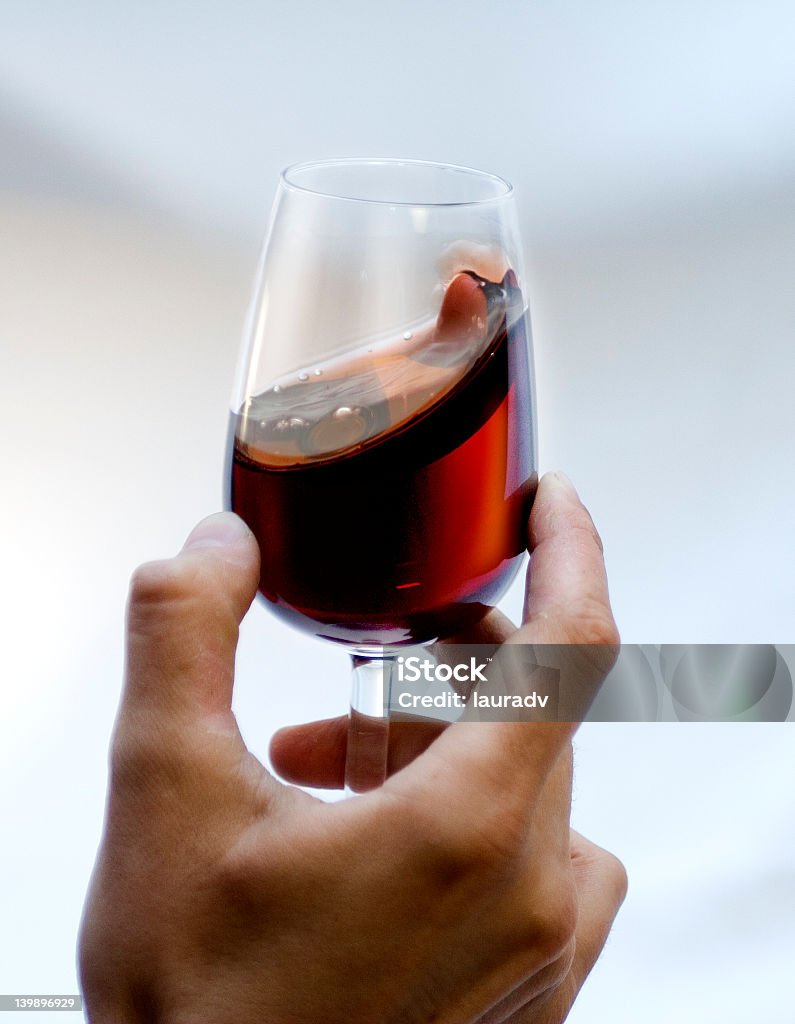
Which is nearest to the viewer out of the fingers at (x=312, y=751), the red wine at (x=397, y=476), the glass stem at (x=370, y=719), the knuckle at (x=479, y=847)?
the knuckle at (x=479, y=847)

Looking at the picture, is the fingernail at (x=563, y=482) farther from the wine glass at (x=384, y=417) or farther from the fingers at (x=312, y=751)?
the fingers at (x=312, y=751)

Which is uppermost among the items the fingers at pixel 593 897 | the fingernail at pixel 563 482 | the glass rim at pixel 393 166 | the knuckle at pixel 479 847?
the glass rim at pixel 393 166

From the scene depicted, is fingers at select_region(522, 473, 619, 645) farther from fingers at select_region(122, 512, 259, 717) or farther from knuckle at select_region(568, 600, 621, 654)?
fingers at select_region(122, 512, 259, 717)

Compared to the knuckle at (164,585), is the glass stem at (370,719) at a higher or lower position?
lower

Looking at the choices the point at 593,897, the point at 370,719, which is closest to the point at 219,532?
the point at 370,719

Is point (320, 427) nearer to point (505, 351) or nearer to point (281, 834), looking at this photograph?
point (505, 351)

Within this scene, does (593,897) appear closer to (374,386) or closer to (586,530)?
(586,530)

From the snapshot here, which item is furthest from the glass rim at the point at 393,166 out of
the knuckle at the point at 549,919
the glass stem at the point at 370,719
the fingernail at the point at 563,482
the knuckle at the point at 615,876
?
the knuckle at the point at 615,876
